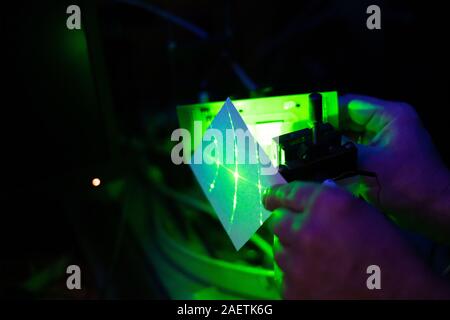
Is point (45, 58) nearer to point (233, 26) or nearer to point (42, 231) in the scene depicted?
point (42, 231)

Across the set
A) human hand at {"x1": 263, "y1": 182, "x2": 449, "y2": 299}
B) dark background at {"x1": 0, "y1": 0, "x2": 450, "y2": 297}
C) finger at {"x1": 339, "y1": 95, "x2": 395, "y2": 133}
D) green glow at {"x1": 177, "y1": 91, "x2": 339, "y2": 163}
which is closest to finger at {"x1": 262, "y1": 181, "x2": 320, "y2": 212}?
human hand at {"x1": 263, "y1": 182, "x2": 449, "y2": 299}

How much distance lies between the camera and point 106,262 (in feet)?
2.78

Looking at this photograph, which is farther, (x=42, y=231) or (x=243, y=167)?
(x=42, y=231)

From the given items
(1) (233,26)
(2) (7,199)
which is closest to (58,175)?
(2) (7,199)

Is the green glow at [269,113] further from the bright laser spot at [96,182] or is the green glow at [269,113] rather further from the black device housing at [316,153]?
the bright laser spot at [96,182]

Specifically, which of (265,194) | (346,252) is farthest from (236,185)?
(346,252)

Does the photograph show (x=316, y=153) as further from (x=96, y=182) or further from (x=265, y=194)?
(x=96, y=182)

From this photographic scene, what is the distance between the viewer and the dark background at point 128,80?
25.7 inches

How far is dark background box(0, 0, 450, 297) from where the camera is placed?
0.65 metres

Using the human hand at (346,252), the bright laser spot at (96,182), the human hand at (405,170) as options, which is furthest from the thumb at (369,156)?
the bright laser spot at (96,182)

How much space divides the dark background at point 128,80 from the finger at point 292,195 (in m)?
0.22

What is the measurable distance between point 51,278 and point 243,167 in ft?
2.05

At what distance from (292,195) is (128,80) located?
3.18 ft
